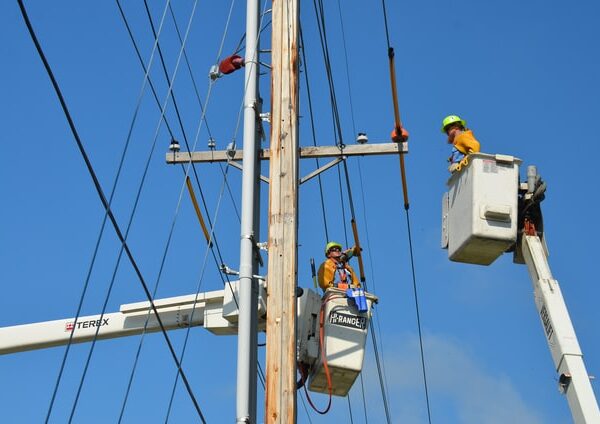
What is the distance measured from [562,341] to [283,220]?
2360mm

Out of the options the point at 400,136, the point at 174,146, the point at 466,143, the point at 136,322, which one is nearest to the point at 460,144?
the point at 466,143

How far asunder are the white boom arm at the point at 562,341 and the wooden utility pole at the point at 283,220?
1.78 m

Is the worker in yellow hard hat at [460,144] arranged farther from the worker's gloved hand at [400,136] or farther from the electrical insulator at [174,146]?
the electrical insulator at [174,146]

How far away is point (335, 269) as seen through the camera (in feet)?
33.0

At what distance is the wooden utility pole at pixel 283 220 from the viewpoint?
8109mm

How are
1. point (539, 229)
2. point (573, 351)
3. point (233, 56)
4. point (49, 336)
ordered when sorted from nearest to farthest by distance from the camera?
point (573, 351)
point (539, 229)
point (233, 56)
point (49, 336)

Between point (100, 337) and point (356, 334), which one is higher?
point (100, 337)

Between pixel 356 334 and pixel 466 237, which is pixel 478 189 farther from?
pixel 356 334

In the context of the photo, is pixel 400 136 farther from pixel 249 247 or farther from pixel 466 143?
pixel 249 247

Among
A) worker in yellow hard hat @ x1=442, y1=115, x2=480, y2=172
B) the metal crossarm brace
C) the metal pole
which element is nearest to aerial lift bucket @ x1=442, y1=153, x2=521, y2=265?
worker in yellow hard hat @ x1=442, y1=115, x2=480, y2=172

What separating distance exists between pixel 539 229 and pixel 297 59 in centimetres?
256

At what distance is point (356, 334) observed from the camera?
9352 millimetres

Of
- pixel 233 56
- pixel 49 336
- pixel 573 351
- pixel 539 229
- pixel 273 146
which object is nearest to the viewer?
pixel 573 351

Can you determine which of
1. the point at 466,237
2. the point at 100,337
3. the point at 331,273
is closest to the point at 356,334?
the point at 331,273
